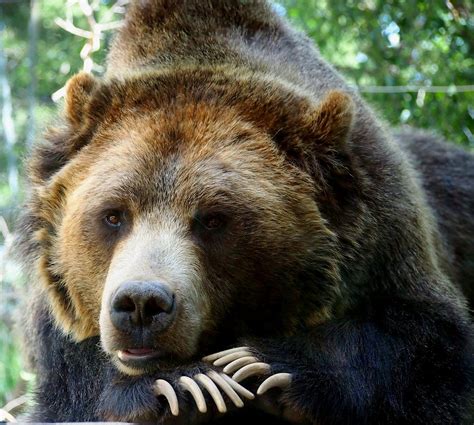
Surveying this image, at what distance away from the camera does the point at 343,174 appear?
14.4 feet

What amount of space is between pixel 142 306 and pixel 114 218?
0.69 metres

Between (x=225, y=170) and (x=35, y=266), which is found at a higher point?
(x=225, y=170)

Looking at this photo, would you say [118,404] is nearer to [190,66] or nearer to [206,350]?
[206,350]

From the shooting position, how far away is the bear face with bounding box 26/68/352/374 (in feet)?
12.5

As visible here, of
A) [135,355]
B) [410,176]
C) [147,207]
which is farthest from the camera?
[410,176]

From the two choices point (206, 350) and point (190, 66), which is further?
point (190, 66)

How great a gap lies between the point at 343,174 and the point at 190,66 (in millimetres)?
1031

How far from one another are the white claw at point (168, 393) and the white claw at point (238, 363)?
0.80 ft

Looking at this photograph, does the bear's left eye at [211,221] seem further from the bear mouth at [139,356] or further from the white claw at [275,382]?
the white claw at [275,382]

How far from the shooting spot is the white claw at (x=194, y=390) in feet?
11.7

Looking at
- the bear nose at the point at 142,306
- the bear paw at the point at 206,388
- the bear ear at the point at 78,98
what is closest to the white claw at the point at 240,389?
the bear paw at the point at 206,388

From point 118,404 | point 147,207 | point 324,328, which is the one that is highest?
point 147,207

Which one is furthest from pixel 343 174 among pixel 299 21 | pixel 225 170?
pixel 299 21

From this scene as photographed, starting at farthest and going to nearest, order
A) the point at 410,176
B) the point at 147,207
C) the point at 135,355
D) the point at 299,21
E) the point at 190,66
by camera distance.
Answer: the point at 299,21 → the point at 410,176 → the point at 190,66 → the point at 147,207 → the point at 135,355
